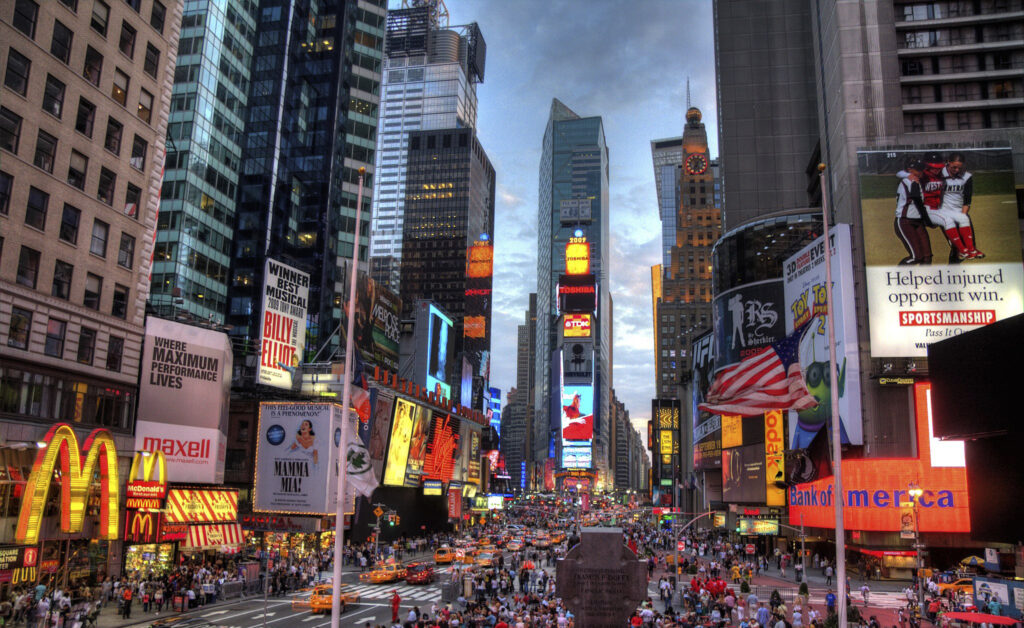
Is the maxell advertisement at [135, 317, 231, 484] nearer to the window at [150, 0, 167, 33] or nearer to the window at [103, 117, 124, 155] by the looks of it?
the window at [103, 117, 124, 155]

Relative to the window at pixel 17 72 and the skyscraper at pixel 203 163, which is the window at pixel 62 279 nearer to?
the window at pixel 17 72

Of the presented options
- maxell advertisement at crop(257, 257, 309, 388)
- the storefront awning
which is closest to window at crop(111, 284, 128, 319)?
maxell advertisement at crop(257, 257, 309, 388)

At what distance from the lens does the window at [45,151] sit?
34.5 metres

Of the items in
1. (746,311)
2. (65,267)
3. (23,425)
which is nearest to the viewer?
(23,425)

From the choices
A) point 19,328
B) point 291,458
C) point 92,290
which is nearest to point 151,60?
point 92,290

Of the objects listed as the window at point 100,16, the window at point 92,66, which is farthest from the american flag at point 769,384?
the window at point 100,16

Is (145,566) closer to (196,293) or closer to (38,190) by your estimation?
(38,190)

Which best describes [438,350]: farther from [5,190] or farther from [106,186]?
[5,190]

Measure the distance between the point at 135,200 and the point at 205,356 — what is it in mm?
9957

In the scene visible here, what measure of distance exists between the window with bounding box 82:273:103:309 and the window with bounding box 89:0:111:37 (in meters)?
12.3

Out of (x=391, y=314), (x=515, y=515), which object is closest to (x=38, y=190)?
(x=391, y=314)

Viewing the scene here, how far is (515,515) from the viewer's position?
540 ft

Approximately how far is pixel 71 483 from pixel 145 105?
2082cm

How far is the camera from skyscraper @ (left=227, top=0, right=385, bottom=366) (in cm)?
9406
